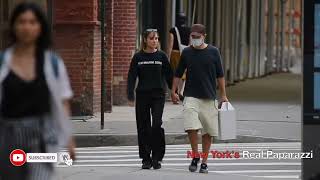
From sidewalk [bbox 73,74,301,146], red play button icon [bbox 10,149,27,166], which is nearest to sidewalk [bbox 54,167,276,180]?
sidewalk [bbox 73,74,301,146]

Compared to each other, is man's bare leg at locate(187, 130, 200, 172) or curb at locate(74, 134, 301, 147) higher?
man's bare leg at locate(187, 130, 200, 172)

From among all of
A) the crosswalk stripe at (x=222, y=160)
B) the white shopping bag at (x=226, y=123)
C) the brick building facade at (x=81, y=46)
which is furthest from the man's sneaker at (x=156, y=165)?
the brick building facade at (x=81, y=46)

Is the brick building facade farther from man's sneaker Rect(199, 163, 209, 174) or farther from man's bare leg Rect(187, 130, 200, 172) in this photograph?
man's sneaker Rect(199, 163, 209, 174)

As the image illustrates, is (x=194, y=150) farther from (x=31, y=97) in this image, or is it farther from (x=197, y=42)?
(x=31, y=97)

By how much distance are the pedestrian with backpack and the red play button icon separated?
4 centimetres

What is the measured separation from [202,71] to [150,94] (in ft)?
2.68

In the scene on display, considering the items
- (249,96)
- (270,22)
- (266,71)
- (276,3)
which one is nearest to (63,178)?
(249,96)

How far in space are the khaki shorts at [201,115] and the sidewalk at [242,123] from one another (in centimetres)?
421

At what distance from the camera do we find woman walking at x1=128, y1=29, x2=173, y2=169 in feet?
38.7

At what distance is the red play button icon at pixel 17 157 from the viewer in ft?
20.5

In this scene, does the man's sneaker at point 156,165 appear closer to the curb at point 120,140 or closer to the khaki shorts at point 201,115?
the khaki shorts at point 201,115

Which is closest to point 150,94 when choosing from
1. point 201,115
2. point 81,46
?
point 201,115

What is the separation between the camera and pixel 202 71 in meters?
11.4

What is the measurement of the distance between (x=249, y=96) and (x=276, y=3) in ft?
60.5
